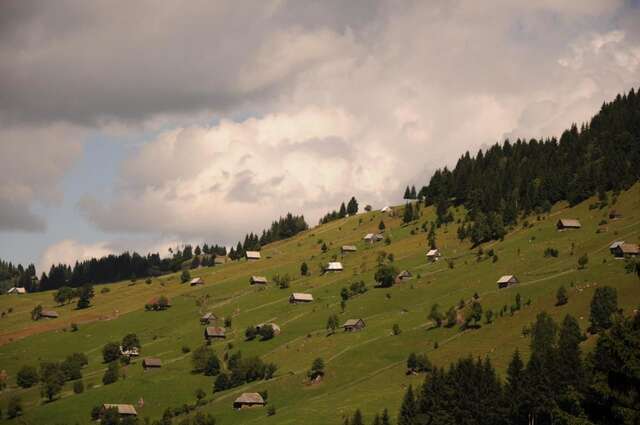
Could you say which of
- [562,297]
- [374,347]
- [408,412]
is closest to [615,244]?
[562,297]

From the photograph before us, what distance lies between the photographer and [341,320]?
7431 inches

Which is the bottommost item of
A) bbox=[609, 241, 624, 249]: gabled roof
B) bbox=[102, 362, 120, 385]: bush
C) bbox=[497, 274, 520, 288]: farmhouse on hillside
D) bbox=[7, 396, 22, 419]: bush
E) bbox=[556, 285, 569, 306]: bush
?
bbox=[7, 396, 22, 419]: bush

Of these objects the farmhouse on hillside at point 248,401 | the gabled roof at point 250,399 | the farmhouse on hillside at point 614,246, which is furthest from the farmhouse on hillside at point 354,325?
the farmhouse on hillside at point 614,246

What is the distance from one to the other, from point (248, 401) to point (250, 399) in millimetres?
629

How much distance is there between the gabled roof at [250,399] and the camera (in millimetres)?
148250

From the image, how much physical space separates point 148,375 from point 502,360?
79617mm

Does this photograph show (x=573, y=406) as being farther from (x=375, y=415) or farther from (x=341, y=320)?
(x=341, y=320)

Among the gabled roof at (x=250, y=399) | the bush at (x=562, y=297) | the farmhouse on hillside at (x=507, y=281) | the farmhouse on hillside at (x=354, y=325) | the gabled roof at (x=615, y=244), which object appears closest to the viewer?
the gabled roof at (x=250, y=399)

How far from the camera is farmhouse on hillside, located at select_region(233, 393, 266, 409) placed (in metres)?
148

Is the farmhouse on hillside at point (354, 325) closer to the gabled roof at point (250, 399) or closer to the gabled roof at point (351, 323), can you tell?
the gabled roof at point (351, 323)

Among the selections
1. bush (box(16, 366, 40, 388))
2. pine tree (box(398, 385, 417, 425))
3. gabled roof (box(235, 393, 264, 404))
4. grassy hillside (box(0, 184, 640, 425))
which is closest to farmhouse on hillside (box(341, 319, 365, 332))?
grassy hillside (box(0, 184, 640, 425))

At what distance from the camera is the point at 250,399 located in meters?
149

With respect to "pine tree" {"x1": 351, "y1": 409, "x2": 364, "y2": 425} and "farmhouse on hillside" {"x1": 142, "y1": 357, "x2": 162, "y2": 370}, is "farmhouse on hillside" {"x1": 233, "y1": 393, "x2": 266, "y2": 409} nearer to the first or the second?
"pine tree" {"x1": 351, "y1": 409, "x2": 364, "y2": 425}

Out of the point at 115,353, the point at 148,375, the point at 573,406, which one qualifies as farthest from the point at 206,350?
the point at 573,406
